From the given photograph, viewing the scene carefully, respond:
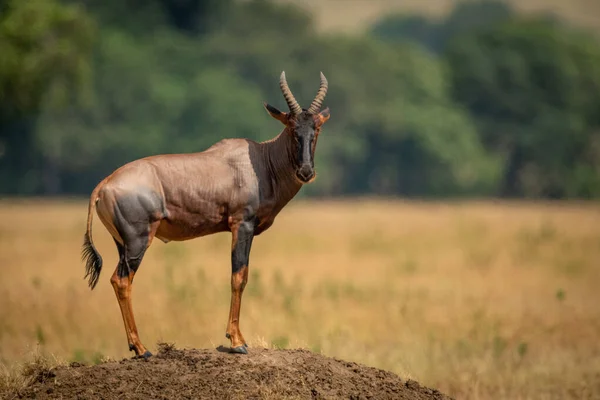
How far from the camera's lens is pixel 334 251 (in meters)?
30.2

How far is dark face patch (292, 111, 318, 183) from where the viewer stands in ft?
37.1

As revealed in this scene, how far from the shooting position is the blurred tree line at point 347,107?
254ft

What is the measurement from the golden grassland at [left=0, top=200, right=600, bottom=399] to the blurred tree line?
40.8 m

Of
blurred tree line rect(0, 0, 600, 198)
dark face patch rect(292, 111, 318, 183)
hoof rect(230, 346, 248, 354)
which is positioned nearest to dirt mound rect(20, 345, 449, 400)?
hoof rect(230, 346, 248, 354)

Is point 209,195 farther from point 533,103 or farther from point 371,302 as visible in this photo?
point 533,103

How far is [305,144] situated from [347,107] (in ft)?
247

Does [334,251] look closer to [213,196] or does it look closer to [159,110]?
[213,196]

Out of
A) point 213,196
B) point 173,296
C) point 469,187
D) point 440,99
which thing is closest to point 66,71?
point 173,296

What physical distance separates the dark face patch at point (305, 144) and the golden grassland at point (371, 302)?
7.11ft

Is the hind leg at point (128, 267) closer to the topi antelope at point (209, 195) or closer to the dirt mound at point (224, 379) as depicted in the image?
the topi antelope at point (209, 195)

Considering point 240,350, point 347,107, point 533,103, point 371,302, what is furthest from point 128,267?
point 533,103

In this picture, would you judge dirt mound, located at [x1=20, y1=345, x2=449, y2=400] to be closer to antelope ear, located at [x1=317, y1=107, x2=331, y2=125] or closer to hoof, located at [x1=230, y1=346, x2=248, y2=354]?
hoof, located at [x1=230, y1=346, x2=248, y2=354]

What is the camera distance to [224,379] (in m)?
10.8

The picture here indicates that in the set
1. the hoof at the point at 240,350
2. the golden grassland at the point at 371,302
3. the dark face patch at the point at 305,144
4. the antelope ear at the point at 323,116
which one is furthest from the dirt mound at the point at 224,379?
the antelope ear at the point at 323,116
